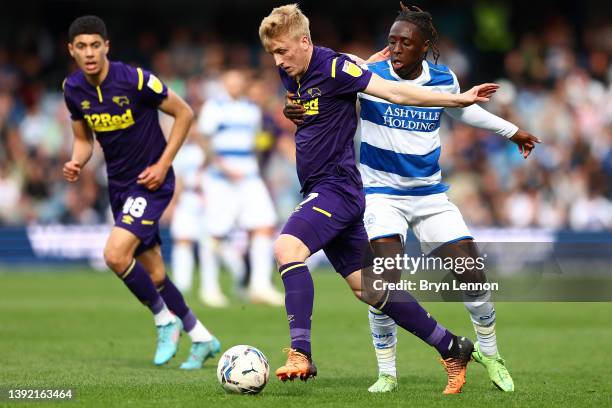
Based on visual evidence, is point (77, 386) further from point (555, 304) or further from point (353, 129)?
point (555, 304)

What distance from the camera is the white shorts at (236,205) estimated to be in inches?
596

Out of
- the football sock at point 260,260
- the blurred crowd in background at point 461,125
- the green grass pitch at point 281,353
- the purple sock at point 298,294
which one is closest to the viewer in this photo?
the purple sock at point 298,294

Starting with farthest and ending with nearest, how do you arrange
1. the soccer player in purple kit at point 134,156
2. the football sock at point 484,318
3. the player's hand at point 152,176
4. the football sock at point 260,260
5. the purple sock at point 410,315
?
the football sock at point 260,260 → the player's hand at point 152,176 → the soccer player in purple kit at point 134,156 → the football sock at point 484,318 → the purple sock at point 410,315

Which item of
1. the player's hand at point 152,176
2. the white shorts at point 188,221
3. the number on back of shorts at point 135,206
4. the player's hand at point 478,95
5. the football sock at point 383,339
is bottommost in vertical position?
the white shorts at point 188,221

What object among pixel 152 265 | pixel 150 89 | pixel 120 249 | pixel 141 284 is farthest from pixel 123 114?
pixel 141 284

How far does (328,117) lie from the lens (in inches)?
293

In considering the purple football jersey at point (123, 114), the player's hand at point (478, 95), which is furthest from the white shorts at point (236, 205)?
the player's hand at point (478, 95)

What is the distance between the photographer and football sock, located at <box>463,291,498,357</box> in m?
7.91

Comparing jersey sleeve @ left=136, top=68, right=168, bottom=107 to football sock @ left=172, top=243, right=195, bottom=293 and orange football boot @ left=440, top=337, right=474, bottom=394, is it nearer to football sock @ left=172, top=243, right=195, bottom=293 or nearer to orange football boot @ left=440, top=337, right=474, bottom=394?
orange football boot @ left=440, top=337, right=474, bottom=394

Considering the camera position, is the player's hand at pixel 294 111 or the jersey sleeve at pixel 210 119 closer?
the player's hand at pixel 294 111

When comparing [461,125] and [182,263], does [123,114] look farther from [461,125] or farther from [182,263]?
[461,125]

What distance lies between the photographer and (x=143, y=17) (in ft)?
89.7

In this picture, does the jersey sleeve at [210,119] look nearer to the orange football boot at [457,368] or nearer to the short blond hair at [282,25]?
the short blond hair at [282,25]

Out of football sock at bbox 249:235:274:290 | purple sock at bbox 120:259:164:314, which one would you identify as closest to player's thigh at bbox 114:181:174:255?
purple sock at bbox 120:259:164:314
